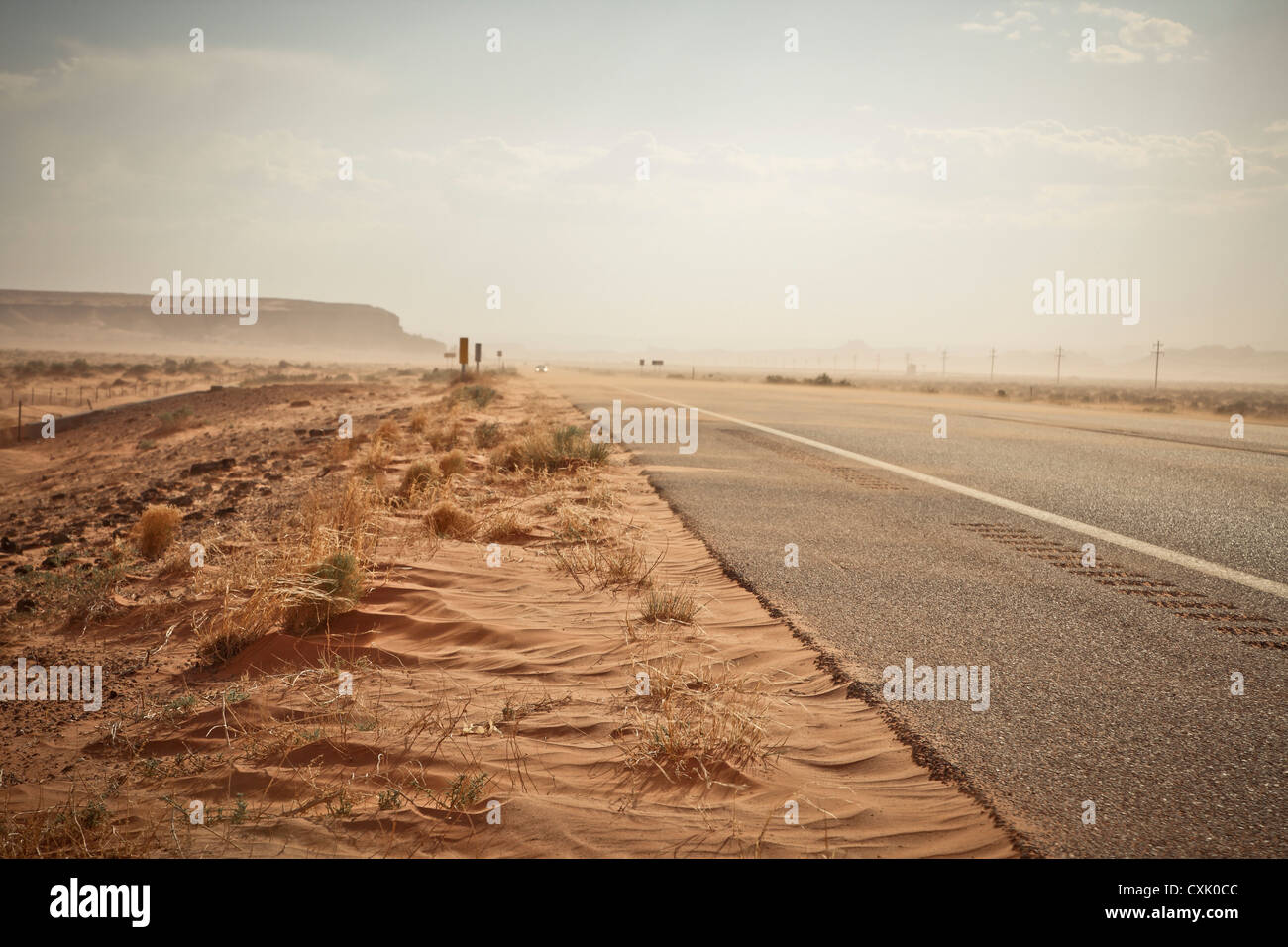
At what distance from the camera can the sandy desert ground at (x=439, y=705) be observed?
84.8 inches

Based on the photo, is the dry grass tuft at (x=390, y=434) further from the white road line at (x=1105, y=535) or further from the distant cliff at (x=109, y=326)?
the distant cliff at (x=109, y=326)

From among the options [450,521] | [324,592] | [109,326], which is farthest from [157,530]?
[109,326]

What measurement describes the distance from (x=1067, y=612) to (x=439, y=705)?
10.4ft

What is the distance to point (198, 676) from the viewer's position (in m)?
3.66

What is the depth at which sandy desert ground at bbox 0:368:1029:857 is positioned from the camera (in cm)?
215

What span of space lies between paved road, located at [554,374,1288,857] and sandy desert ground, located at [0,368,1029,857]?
0.27m

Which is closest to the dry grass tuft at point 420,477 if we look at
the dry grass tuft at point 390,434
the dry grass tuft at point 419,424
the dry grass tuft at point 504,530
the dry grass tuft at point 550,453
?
the dry grass tuft at point 550,453

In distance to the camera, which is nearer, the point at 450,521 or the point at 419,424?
the point at 450,521

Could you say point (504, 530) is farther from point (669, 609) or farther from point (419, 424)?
point (419, 424)

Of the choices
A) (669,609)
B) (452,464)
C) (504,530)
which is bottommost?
(669,609)

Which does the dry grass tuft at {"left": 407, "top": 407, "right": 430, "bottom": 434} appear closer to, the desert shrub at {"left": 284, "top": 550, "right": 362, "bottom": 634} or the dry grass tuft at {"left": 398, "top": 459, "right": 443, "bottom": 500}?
the dry grass tuft at {"left": 398, "top": 459, "right": 443, "bottom": 500}

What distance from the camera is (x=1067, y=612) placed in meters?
3.74

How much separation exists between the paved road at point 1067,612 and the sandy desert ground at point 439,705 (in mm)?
271
